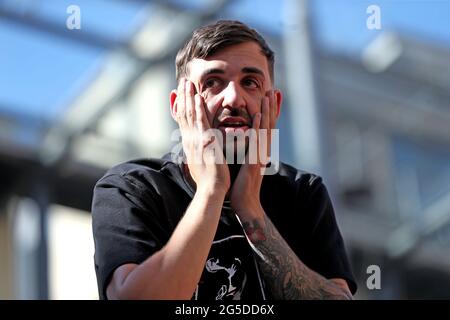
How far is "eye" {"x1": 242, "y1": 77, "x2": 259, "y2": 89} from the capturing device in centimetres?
431

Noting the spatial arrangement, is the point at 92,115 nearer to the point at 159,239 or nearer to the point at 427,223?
the point at 427,223

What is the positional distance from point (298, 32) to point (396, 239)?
131 inches

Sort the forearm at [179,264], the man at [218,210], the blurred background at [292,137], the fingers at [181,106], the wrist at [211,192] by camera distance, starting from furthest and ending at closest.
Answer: the blurred background at [292,137], the fingers at [181,106], the wrist at [211,192], the man at [218,210], the forearm at [179,264]

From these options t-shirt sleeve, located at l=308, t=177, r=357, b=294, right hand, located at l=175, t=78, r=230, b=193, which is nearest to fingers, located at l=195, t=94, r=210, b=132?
right hand, located at l=175, t=78, r=230, b=193

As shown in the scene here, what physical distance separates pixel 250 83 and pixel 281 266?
659 millimetres

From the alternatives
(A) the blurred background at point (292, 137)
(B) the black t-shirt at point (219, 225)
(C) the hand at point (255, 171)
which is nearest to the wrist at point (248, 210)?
(C) the hand at point (255, 171)

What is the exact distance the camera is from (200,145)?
4.19m

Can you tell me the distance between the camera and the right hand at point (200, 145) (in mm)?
4102

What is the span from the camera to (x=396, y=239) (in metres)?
16.1

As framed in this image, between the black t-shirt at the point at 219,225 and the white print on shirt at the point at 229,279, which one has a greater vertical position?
the black t-shirt at the point at 219,225

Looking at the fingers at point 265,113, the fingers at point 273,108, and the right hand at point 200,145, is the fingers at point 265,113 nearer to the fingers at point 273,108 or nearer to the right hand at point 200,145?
the fingers at point 273,108

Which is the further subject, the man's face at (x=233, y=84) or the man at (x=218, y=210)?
the man's face at (x=233, y=84)

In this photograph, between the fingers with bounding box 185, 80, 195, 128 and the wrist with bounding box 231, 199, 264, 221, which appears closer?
the wrist with bounding box 231, 199, 264, 221

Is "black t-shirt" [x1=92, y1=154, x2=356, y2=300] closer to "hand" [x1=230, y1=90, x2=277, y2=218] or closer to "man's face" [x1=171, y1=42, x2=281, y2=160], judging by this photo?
"hand" [x1=230, y1=90, x2=277, y2=218]
